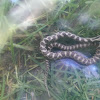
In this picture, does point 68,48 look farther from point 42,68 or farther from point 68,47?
point 42,68

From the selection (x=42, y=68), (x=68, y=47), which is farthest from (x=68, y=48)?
(x=42, y=68)

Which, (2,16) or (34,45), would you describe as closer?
(2,16)

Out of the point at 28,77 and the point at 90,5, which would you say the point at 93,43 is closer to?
the point at 90,5

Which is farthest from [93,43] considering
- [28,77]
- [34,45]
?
[28,77]
